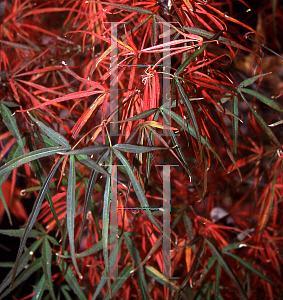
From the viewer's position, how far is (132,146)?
33 centimetres

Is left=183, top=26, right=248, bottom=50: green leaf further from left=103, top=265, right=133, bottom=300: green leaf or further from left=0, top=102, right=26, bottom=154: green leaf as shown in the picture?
left=103, top=265, right=133, bottom=300: green leaf

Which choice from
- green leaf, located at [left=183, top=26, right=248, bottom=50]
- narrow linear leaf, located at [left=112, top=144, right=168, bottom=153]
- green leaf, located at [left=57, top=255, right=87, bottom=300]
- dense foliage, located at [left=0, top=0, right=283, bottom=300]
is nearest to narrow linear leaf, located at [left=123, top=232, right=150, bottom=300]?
dense foliage, located at [left=0, top=0, right=283, bottom=300]

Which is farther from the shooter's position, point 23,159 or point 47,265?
point 47,265

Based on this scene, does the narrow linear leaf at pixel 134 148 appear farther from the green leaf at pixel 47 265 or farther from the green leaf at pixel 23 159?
the green leaf at pixel 47 265

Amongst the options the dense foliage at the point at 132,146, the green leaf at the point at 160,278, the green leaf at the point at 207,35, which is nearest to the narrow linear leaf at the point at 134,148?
the dense foliage at the point at 132,146

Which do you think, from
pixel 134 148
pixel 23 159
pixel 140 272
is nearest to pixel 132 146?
pixel 134 148

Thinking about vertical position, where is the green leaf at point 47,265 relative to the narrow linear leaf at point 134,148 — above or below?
below

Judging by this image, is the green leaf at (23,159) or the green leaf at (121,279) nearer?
the green leaf at (23,159)

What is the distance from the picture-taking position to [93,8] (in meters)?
0.50

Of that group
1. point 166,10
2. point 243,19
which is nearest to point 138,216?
point 166,10

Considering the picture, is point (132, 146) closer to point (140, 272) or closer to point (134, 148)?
point (134, 148)

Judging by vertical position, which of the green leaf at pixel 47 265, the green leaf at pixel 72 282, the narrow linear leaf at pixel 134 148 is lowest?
the green leaf at pixel 72 282

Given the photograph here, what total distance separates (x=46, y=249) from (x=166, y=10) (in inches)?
17.1

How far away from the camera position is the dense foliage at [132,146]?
341 millimetres
